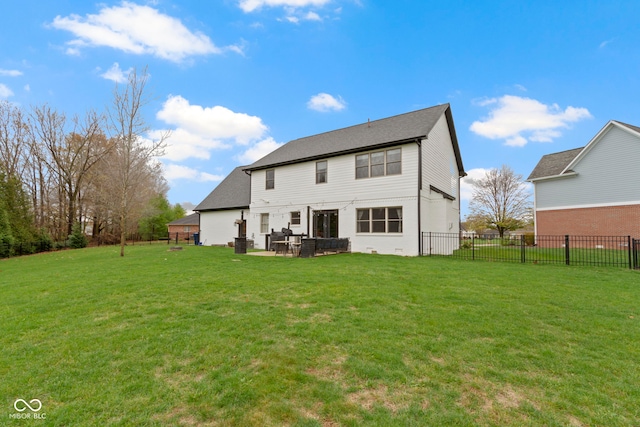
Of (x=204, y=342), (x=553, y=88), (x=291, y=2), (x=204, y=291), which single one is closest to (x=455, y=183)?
(x=553, y=88)

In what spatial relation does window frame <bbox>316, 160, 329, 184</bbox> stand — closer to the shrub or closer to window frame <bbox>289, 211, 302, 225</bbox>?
window frame <bbox>289, 211, 302, 225</bbox>

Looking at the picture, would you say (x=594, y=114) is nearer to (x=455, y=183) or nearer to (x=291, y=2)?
(x=455, y=183)

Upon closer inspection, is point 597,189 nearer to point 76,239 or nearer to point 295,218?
point 295,218

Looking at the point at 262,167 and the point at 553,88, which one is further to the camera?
the point at 262,167

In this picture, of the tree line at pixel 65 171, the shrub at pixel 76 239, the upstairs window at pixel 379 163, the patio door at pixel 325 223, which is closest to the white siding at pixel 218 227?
the tree line at pixel 65 171

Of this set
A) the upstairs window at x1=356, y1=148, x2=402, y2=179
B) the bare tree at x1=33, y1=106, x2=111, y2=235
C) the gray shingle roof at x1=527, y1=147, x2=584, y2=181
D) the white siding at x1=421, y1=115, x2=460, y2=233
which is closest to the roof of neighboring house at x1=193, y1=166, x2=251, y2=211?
the upstairs window at x1=356, y1=148, x2=402, y2=179

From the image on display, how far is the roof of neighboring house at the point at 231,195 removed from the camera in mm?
21375

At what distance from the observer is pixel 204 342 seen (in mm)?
3514

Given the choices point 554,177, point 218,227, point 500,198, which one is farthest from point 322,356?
point 500,198

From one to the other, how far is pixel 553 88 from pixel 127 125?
74.6 feet

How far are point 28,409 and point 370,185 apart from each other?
13387 millimetres

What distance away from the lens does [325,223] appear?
52.1 feet

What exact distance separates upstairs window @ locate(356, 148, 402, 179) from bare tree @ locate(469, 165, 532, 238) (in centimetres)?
2356

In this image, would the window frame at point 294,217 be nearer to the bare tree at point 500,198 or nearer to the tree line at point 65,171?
the tree line at point 65,171
